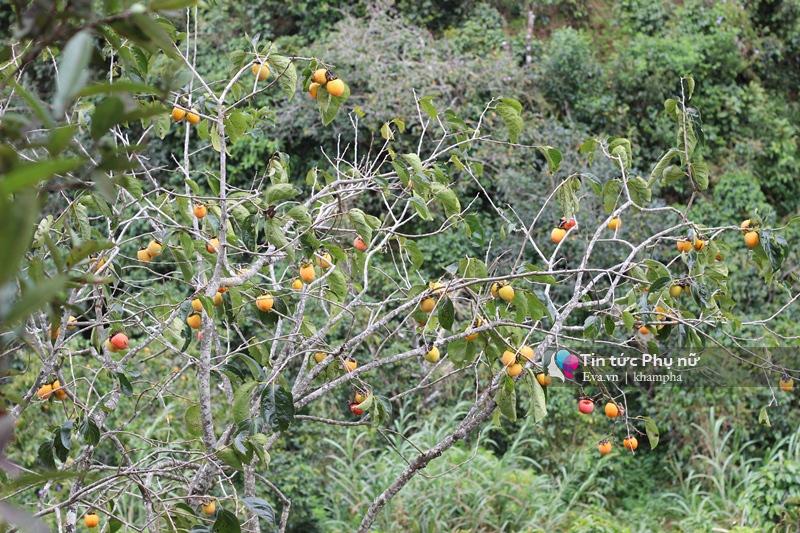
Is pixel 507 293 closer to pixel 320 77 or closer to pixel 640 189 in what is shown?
pixel 640 189

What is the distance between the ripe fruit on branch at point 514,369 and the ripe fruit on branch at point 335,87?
2.12ft

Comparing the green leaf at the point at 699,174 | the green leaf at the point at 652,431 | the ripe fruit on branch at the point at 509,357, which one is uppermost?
the green leaf at the point at 699,174

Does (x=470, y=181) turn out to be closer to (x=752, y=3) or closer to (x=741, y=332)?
(x=741, y=332)

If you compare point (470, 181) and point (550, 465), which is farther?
point (470, 181)

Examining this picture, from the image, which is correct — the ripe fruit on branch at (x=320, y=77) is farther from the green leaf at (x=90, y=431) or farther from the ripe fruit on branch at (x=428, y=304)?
the green leaf at (x=90, y=431)

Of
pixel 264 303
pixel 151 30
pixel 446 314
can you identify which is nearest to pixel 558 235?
pixel 446 314

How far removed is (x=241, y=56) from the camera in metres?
2.08

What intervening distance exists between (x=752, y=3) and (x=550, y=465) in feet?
13.9

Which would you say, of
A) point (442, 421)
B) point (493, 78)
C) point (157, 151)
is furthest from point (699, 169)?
point (157, 151)

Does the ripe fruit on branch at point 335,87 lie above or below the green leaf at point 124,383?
above

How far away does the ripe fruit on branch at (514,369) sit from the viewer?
5.92ft

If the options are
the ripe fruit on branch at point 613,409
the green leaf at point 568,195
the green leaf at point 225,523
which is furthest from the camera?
the ripe fruit on branch at point 613,409

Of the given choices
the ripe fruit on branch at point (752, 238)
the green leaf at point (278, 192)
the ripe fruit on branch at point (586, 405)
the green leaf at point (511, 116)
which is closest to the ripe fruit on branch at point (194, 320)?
the green leaf at point (278, 192)

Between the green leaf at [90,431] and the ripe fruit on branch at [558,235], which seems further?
the ripe fruit on branch at [558,235]
